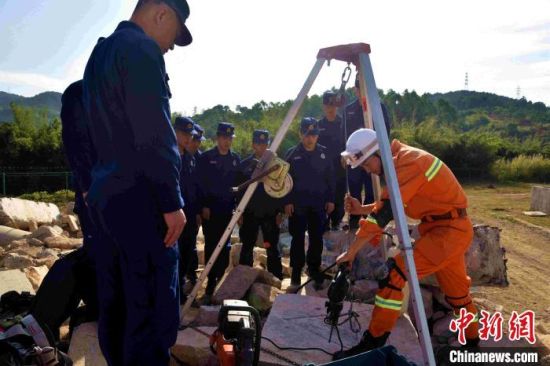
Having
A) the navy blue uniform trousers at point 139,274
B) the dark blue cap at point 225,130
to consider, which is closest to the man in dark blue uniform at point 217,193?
the dark blue cap at point 225,130

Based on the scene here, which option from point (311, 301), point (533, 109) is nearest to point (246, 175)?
point (311, 301)

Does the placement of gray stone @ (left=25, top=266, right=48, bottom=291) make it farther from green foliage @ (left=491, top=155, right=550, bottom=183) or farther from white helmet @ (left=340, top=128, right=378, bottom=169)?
green foliage @ (left=491, top=155, right=550, bottom=183)

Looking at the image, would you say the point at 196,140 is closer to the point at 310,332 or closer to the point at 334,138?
the point at 334,138

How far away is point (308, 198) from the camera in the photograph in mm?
5566

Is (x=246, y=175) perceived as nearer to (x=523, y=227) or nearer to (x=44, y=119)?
(x=523, y=227)

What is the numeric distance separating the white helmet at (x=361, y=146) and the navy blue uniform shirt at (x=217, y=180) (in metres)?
2.39

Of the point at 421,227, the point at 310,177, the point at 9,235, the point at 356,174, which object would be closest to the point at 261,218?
the point at 310,177

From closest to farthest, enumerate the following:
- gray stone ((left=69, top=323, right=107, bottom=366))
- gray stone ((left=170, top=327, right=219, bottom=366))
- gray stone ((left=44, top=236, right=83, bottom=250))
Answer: gray stone ((left=69, top=323, right=107, bottom=366))
gray stone ((left=170, top=327, right=219, bottom=366))
gray stone ((left=44, top=236, right=83, bottom=250))

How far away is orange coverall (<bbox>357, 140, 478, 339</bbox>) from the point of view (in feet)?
11.5

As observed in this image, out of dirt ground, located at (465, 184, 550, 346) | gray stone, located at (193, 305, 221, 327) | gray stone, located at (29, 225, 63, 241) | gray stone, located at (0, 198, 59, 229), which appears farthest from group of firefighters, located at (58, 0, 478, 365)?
gray stone, located at (0, 198, 59, 229)

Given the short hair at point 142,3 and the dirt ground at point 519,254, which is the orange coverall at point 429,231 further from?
the short hair at point 142,3

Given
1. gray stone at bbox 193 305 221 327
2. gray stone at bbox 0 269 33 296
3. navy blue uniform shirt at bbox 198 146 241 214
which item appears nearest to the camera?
gray stone at bbox 193 305 221 327

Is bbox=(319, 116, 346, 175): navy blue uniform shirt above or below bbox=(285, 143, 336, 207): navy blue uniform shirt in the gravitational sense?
above

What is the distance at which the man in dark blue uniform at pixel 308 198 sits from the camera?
220 inches
